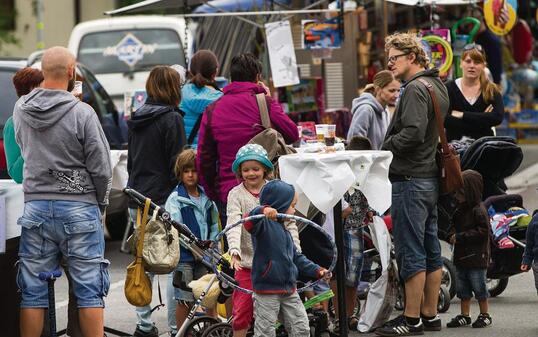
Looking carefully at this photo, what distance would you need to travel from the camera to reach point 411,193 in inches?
355

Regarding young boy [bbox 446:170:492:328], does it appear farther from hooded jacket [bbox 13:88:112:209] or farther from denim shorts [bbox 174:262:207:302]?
hooded jacket [bbox 13:88:112:209]

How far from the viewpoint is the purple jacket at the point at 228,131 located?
8859 mm

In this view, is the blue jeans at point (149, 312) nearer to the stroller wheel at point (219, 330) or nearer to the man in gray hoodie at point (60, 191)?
the stroller wheel at point (219, 330)

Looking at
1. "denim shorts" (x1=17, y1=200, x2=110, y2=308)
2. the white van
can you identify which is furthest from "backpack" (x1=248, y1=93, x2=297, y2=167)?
the white van

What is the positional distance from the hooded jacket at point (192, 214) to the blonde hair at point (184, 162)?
0.11 metres

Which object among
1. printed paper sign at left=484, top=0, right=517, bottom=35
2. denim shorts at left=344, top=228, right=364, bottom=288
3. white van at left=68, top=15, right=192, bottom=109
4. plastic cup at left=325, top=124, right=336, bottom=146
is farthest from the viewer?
white van at left=68, top=15, right=192, bottom=109

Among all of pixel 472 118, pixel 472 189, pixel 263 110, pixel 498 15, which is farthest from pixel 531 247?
pixel 498 15

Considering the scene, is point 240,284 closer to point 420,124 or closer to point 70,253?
point 70,253

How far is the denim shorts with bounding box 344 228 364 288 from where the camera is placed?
30.4 ft

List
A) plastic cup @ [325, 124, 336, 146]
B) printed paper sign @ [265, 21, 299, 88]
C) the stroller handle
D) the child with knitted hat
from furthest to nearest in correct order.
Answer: printed paper sign @ [265, 21, 299, 88]
plastic cup @ [325, 124, 336, 146]
the stroller handle
the child with knitted hat

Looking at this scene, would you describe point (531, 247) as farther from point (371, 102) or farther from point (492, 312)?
point (371, 102)

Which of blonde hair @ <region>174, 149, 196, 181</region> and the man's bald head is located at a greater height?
the man's bald head

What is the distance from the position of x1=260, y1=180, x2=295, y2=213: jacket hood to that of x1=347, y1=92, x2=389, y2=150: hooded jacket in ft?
9.90

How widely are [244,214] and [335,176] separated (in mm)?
631
